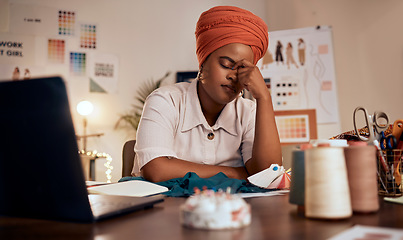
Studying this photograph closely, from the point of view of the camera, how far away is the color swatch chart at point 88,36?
4258 millimetres

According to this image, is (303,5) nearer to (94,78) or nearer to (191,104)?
(94,78)

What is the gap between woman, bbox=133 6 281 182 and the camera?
1.39 metres

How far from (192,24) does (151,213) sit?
392cm

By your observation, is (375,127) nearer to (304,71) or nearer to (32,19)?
(304,71)

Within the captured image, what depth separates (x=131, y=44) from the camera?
4.33 meters

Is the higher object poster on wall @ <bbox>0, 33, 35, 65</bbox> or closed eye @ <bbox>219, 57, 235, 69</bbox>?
poster on wall @ <bbox>0, 33, 35, 65</bbox>

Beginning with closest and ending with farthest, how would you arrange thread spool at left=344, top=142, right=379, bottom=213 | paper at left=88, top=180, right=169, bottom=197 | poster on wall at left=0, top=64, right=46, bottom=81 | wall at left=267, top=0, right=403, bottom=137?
thread spool at left=344, top=142, right=379, bottom=213
paper at left=88, top=180, right=169, bottom=197
wall at left=267, top=0, right=403, bottom=137
poster on wall at left=0, top=64, right=46, bottom=81

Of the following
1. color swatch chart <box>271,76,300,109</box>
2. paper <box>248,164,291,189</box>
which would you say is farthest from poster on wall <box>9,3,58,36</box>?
paper <box>248,164,291,189</box>

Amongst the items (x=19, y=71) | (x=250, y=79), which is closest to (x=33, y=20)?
(x=19, y=71)

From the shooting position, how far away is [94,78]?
4258 millimetres

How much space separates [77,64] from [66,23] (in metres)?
0.47

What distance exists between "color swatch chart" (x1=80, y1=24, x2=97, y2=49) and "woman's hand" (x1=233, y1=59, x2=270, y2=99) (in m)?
3.16

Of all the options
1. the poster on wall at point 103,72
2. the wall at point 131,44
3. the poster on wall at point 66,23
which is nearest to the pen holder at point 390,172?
the wall at point 131,44

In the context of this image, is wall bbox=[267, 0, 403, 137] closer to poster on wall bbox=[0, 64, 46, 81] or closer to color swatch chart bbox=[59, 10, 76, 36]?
color swatch chart bbox=[59, 10, 76, 36]
